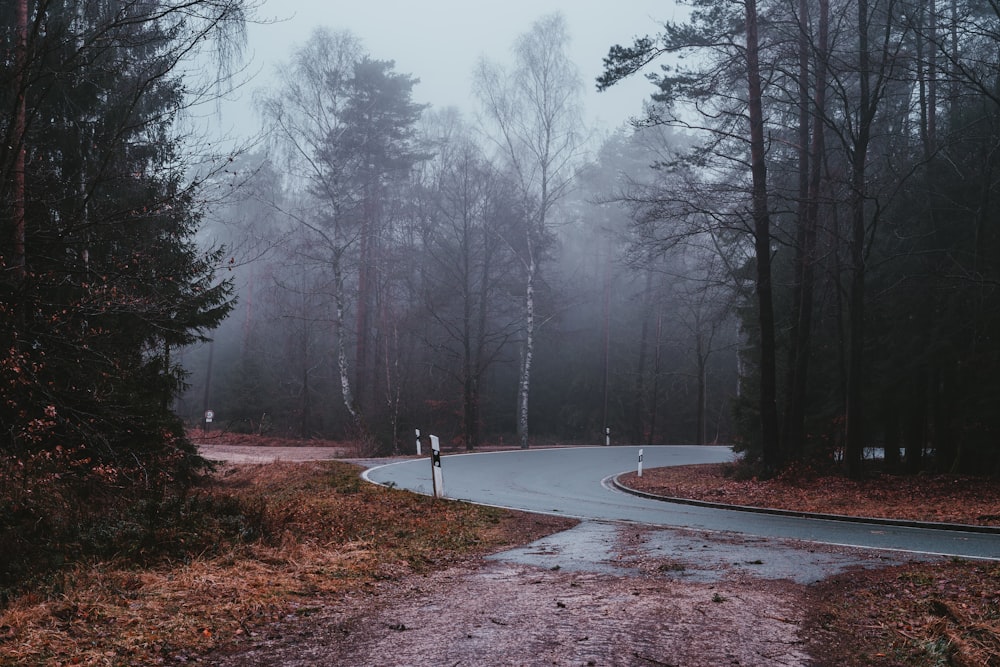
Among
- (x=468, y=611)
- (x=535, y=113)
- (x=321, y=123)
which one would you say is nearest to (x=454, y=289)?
(x=535, y=113)

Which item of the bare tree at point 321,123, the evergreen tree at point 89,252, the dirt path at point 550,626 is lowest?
the dirt path at point 550,626

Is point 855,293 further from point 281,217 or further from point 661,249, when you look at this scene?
point 281,217

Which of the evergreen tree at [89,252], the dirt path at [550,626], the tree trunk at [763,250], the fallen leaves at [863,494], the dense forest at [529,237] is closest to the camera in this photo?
the dirt path at [550,626]

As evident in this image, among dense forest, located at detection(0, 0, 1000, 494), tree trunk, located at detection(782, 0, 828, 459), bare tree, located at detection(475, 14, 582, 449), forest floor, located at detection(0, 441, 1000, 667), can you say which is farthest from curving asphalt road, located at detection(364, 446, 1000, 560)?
bare tree, located at detection(475, 14, 582, 449)

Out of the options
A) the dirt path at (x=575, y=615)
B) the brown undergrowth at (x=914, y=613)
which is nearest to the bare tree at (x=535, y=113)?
the brown undergrowth at (x=914, y=613)

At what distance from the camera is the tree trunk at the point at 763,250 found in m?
19.0

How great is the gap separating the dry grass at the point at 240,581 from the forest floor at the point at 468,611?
2 cm

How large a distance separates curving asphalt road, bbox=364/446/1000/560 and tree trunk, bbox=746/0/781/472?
4.17 meters

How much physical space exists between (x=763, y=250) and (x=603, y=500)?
7.51 metres

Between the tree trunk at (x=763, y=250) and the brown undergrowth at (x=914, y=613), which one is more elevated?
the tree trunk at (x=763, y=250)

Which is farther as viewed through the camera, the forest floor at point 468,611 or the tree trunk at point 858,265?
the tree trunk at point 858,265

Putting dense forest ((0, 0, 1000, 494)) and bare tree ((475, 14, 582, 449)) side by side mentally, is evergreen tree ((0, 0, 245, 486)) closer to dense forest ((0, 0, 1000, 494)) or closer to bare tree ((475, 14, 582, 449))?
dense forest ((0, 0, 1000, 494))

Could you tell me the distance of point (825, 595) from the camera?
7.37m

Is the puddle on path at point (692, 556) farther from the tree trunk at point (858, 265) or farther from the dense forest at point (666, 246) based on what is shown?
the tree trunk at point (858, 265)
